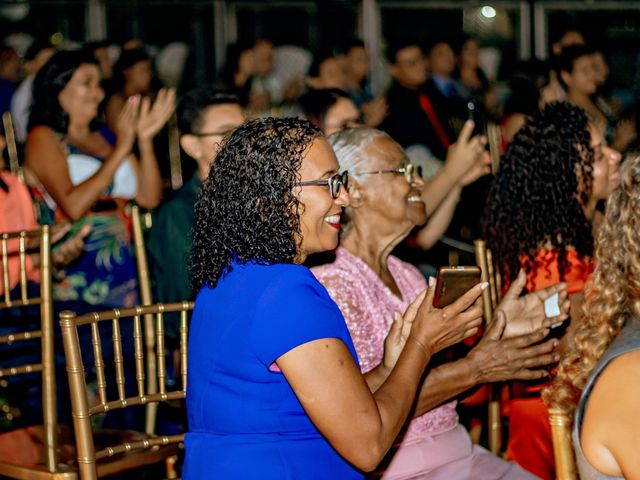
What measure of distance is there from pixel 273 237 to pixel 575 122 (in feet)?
5.01

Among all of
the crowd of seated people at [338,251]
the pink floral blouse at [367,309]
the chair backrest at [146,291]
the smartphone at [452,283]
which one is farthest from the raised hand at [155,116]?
the smartphone at [452,283]

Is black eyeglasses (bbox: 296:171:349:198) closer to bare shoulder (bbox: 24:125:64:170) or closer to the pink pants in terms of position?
the pink pants

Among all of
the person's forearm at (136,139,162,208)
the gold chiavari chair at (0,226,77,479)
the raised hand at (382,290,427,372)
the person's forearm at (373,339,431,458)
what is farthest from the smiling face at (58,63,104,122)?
the person's forearm at (373,339,431,458)

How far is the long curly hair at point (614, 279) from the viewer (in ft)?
6.05

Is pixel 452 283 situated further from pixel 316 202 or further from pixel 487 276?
pixel 487 276

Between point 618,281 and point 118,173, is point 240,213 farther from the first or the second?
point 118,173

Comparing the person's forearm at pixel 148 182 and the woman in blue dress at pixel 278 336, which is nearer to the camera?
the woman in blue dress at pixel 278 336

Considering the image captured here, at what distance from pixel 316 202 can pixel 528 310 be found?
0.80 m

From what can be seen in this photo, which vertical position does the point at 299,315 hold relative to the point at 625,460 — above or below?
above

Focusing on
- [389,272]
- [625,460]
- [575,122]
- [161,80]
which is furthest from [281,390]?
[161,80]

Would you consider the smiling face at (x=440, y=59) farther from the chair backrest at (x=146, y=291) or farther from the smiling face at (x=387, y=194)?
the smiling face at (x=387, y=194)

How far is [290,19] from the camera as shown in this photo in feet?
21.9

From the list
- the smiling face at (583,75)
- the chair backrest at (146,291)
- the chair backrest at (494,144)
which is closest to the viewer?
the chair backrest at (146,291)

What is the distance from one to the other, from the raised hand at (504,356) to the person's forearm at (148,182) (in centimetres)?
224
